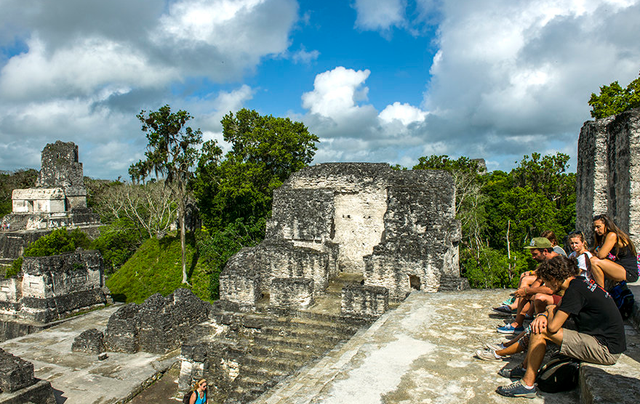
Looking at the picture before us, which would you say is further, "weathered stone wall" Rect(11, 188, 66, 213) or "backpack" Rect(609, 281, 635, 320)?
"weathered stone wall" Rect(11, 188, 66, 213)

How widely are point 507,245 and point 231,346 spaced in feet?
62.7

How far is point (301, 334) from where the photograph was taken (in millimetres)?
8164

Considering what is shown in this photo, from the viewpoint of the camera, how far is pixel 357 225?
1232 centimetres

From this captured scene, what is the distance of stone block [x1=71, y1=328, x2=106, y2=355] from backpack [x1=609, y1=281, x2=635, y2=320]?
11.9 m

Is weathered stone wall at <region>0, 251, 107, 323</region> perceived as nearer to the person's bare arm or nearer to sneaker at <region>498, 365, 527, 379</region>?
sneaker at <region>498, 365, 527, 379</region>

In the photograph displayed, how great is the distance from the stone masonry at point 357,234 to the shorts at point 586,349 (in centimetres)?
518

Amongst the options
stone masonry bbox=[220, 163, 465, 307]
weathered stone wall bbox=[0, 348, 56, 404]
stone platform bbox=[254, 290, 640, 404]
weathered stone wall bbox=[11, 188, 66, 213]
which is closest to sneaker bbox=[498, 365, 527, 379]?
stone platform bbox=[254, 290, 640, 404]

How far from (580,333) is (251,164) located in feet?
54.3

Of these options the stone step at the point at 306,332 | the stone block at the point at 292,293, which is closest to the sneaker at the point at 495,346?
the stone step at the point at 306,332

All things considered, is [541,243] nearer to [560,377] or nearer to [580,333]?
[580,333]

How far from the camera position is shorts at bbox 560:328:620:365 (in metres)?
3.51

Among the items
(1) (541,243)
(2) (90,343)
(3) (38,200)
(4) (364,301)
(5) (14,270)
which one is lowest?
(2) (90,343)

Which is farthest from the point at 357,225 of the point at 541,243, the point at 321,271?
the point at 541,243

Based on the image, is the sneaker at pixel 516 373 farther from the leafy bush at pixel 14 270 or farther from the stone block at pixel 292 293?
the leafy bush at pixel 14 270
